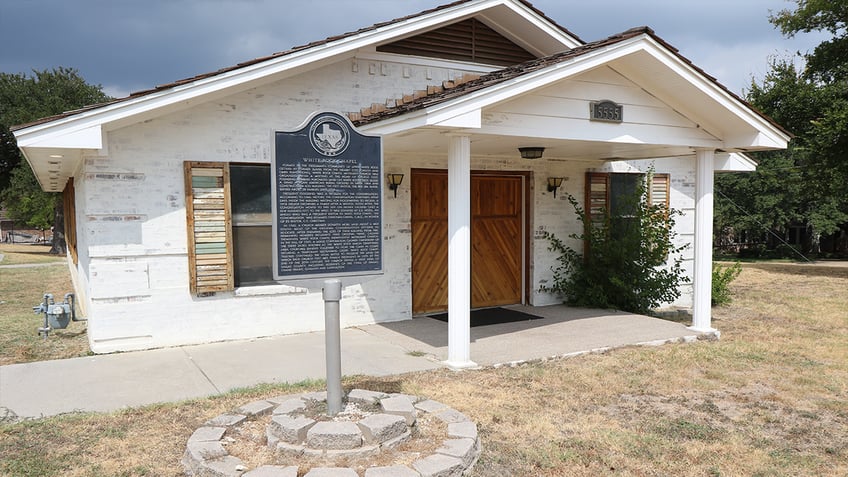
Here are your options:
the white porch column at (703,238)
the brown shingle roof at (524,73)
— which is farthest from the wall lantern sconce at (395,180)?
the white porch column at (703,238)

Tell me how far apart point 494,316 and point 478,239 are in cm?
138

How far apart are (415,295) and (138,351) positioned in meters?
3.94

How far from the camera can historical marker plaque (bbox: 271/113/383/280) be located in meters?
4.27

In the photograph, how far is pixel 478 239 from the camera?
976 cm

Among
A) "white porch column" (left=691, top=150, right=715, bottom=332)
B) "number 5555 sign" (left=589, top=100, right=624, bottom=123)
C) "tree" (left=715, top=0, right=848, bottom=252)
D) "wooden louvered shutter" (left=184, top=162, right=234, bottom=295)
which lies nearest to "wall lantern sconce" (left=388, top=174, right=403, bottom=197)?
"wooden louvered shutter" (left=184, top=162, right=234, bottom=295)

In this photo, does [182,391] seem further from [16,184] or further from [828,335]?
[16,184]

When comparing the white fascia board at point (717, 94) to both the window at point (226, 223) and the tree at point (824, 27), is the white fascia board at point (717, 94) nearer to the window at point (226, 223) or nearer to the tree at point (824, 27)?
the window at point (226, 223)

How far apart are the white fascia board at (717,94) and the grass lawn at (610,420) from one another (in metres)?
2.76

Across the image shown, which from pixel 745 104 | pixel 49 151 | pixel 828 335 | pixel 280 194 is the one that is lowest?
pixel 828 335

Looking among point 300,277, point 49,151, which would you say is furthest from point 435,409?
point 49,151

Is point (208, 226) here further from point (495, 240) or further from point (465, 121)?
point (495, 240)

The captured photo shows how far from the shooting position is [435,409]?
468 cm

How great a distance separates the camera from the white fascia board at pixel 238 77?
236 inches

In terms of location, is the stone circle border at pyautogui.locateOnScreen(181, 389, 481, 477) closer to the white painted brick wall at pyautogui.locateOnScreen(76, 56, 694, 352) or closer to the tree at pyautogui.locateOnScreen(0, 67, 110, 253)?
the white painted brick wall at pyautogui.locateOnScreen(76, 56, 694, 352)
